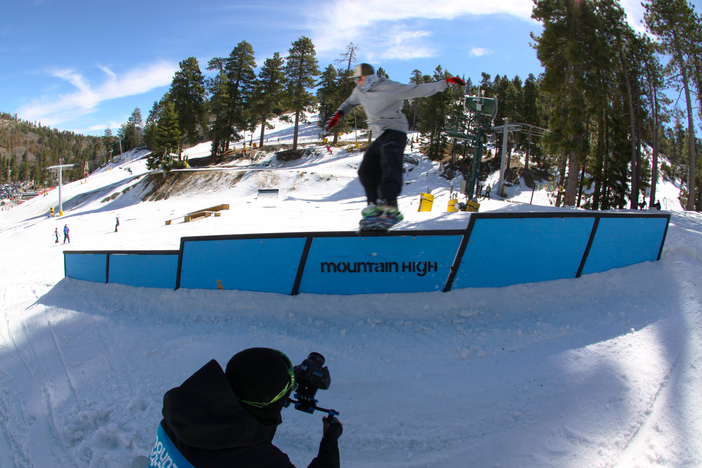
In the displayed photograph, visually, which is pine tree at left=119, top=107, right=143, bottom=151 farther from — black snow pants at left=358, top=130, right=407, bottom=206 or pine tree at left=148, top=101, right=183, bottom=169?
black snow pants at left=358, top=130, right=407, bottom=206

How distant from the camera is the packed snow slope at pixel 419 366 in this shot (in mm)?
2975

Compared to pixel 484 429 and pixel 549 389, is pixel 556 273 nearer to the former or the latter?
pixel 549 389

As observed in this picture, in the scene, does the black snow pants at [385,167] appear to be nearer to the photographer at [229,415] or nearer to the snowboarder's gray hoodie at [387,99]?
the snowboarder's gray hoodie at [387,99]

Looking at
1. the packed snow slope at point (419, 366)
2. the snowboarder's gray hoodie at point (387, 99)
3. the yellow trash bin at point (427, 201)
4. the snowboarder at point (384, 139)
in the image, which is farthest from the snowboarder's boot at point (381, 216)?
the yellow trash bin at point (427, 201)

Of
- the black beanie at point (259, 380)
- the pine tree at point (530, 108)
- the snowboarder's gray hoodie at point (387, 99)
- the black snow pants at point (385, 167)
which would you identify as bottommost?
the black beanie at point (259, 380)

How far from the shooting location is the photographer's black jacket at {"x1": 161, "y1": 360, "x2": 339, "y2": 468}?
1391 mm

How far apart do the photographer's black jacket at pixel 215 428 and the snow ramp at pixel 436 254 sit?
11.6ft

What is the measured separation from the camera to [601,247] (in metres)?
5.60

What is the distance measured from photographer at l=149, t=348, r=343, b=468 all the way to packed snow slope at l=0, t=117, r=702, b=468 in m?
1.84

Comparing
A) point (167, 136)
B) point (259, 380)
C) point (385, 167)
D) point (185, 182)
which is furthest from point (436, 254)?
point (167, 136)

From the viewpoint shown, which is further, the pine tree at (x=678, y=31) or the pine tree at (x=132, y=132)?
the pine tree at (x=132, y=132)

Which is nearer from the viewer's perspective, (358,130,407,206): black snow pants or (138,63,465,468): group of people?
(138,63,465,468): group of people

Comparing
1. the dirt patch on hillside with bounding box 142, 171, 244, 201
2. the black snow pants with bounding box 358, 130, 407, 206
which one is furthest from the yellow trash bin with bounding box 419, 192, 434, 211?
the dirt patch on hillside with bounding box 142, 171, 244, 201

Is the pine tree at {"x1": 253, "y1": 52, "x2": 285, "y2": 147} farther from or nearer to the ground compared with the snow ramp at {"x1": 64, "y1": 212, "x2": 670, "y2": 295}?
farther from the ground
